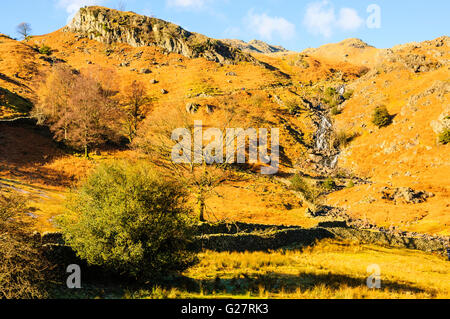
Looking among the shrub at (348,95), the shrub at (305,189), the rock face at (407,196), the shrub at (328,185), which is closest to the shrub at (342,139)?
the shrub at (328,185)

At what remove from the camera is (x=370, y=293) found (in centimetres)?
1073

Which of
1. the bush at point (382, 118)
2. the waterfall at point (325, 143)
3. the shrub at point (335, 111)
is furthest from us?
the shrub at point (335, 111)

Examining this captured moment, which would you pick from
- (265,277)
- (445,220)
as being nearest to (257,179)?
(445,220)

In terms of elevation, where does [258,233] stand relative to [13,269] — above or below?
below

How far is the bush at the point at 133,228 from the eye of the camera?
32.4ft

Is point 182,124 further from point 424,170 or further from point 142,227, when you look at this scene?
point 424,170

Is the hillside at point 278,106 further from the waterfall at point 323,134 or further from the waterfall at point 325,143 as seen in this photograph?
the waterfall at point 325,143

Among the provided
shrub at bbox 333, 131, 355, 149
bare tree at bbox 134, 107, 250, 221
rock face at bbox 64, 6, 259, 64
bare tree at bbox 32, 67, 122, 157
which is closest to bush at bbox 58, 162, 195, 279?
bare tree at bbox 134, 107, 250, 221

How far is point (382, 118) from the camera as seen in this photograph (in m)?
55.8

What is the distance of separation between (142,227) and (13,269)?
14.0 feet

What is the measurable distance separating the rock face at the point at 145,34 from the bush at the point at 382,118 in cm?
7065

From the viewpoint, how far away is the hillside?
112 feet

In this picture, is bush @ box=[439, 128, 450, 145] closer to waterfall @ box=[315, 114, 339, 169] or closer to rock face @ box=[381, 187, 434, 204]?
rock face @ box=[381, 187, 434, 204]

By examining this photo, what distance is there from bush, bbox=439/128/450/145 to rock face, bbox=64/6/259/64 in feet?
282
